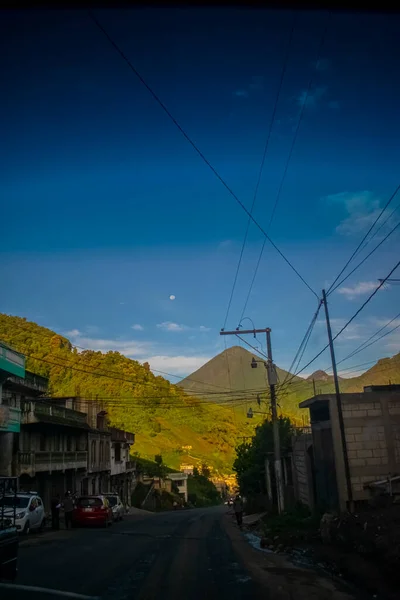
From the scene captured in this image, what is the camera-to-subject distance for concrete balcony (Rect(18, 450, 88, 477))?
2945cm

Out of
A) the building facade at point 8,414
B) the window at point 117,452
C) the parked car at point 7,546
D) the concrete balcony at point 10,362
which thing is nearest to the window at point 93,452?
the window at point 117,452

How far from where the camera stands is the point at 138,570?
1041 cm

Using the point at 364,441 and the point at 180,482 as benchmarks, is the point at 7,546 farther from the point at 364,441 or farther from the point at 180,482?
the point at 180,482

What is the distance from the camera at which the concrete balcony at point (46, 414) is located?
30.6 m

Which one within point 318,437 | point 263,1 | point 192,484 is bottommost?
point 192,484

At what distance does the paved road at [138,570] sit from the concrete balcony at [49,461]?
14.5 metres

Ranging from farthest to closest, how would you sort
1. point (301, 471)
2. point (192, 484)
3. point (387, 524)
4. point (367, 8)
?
point (192, 484), point (301, 471), point (387, 524), point (367, 8)

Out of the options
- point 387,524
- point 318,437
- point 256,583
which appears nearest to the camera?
point 256,583

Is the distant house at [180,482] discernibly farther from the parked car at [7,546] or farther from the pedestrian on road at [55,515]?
the parked car at [7,546]

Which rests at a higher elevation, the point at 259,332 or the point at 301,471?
the point at 259,332

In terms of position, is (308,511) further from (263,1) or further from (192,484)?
(192,484)

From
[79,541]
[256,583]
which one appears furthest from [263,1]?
[79,541]

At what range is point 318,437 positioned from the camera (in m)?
20.4

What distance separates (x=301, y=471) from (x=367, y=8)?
2253 centimetres
